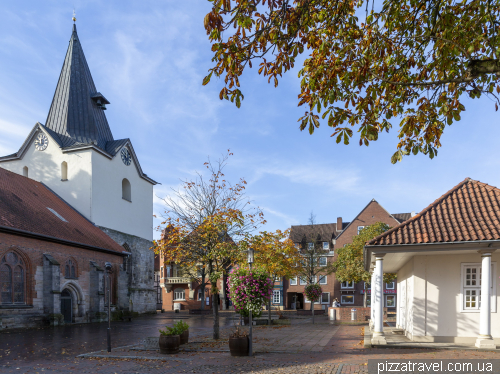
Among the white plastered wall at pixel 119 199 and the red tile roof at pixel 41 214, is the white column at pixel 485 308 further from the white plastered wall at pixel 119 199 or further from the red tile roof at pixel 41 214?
the white plastered wall at pixel 119 199

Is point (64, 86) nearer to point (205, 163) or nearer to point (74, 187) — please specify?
point (74, 187)

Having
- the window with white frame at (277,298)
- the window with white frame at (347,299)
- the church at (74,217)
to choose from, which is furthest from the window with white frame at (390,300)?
the church at (74,217)

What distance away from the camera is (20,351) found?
1403cm

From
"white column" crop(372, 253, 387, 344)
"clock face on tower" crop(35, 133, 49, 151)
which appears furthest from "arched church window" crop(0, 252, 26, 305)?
"white column" crop(372, 253, 387, 344)

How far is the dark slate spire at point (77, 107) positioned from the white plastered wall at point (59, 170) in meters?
1.31

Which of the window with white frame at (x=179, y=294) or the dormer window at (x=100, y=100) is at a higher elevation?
the dormer window at (x=100, y=100)

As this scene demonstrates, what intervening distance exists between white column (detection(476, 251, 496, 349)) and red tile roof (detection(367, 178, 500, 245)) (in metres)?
0.83

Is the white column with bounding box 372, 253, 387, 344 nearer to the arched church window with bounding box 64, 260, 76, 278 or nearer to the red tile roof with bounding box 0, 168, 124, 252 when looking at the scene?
the red tile roof with bounding box 0, 168, 124, 252

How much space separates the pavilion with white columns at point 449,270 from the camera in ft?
41.9

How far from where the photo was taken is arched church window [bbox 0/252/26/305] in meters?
22.7

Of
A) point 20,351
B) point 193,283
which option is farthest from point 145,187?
point 20,351

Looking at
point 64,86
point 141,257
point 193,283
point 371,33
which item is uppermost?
point 64,86

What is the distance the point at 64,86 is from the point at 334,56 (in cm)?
3837

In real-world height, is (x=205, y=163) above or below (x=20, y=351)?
above
